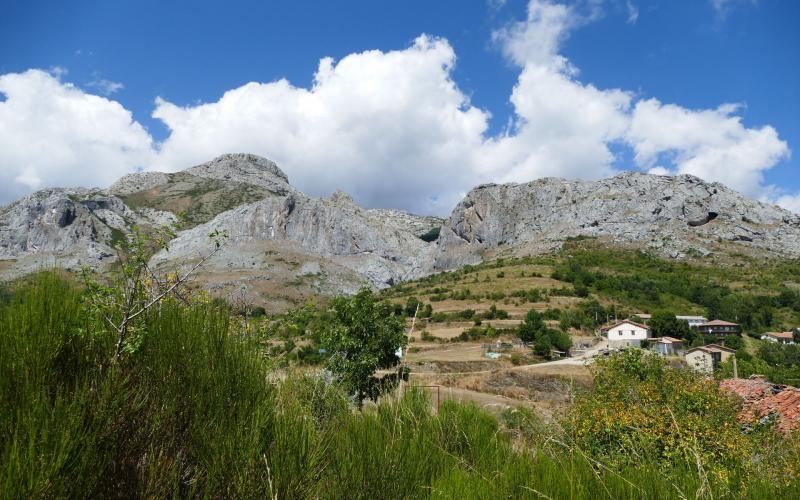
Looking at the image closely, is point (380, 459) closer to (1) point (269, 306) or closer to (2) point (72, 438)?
(2) point (72, 438)

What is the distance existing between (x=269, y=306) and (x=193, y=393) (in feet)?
402

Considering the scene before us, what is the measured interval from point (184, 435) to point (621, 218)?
15520 centimetres

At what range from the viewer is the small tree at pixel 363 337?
768 inches

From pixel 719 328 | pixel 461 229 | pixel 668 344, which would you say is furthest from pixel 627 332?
pixel 461 229

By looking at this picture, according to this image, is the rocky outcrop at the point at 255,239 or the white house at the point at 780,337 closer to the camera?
the white house at the point at 780,337

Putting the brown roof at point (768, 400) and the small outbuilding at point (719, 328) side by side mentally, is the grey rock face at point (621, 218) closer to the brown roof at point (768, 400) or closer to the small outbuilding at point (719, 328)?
the small outbuilding at point (719, 328)

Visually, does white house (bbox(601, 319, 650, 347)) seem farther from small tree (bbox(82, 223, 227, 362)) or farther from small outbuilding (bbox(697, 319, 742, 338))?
small tree (bbox(82, 223, 227, 362))

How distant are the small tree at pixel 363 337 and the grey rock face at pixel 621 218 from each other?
385 ft

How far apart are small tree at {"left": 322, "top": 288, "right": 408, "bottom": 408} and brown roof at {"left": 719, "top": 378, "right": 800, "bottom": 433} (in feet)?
43.0

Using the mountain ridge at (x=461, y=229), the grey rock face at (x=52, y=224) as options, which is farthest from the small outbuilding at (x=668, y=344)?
the grey rock face at (x=52, y=224)

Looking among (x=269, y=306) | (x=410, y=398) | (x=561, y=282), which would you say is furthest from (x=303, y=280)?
(x=410, y=398)

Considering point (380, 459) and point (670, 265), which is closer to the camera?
point (380, 459)

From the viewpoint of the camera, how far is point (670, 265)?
10800 cm

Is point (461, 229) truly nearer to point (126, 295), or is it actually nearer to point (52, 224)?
point (52, 224)
